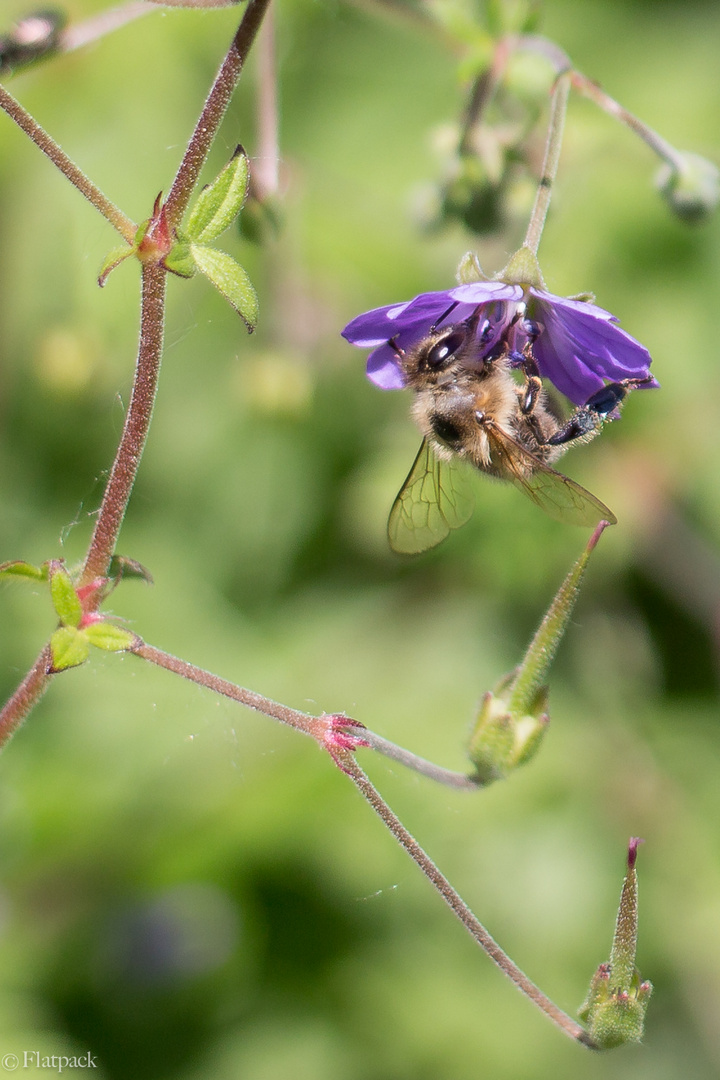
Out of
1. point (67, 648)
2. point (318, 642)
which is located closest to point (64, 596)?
point (67, 648)

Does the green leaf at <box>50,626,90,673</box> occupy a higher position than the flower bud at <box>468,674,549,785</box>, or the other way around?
→ the green leaf at <box>50,626,90,673</box>

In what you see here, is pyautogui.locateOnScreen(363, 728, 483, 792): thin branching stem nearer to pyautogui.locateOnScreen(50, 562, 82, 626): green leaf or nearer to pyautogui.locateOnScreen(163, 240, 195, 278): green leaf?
pyautogui.locateOnScreen(50, 562, 82, 626): green leaf

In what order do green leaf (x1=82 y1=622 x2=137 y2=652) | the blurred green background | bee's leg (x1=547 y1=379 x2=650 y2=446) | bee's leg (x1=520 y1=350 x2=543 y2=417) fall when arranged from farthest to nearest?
1. the blurred green background
2. bee's leg (x1=520 y1=350 x2=543 y2=417)
3. bee's leg (x1=547 y1=379 x2=650 y2=446)
4. green leaf (x1=82 y1=622 x2=137 y2=652)

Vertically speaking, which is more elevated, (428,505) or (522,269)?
(522,269)

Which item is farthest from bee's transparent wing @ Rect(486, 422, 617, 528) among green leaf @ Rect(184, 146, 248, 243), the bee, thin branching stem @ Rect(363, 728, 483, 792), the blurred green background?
the blurred green background

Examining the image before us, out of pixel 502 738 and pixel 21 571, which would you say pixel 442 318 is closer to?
pixel 502 738

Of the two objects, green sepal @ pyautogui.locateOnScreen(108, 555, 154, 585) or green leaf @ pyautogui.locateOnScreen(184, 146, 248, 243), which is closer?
green leaf @ pyautogui.locateOnScreen(184, 146, 248, 243)

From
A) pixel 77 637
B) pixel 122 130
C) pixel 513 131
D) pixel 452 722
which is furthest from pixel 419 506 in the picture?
pixel 122 130
